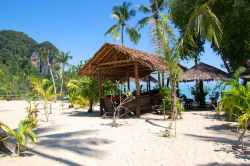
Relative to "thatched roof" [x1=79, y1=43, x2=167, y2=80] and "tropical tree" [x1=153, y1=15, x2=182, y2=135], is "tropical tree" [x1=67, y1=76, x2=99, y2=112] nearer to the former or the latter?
"thatched roof" [x1=79, y1=43, x2=167, y2=80]

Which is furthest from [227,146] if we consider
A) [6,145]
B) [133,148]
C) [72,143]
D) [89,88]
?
[89,88]

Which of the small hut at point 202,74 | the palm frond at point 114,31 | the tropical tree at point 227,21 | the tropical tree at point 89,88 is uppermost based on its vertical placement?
the palm frond at point 114,31

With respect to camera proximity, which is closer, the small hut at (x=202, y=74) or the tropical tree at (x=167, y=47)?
the tropical tree at (x=167, y=47)

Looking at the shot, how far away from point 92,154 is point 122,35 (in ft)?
76.9

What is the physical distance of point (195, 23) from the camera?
33.5 ft

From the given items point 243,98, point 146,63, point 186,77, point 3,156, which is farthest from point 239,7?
point 3,156

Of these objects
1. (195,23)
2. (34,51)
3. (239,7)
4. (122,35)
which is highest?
(34,51)

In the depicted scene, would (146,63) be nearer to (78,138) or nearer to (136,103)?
(136,103)

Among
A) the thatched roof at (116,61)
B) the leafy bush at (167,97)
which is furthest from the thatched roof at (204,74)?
the leafy bush at (167,97)

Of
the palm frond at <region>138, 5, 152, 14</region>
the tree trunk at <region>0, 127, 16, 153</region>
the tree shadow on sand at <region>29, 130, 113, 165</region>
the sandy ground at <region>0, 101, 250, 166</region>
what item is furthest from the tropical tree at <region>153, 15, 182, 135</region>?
the palm frond at <region>138, 5, 152, 14</region>

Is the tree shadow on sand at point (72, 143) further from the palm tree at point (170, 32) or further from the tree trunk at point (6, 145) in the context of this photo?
the palm tree at point (170, 32)

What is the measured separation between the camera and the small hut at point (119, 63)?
41.2 feet

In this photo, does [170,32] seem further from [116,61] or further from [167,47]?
[116,61]

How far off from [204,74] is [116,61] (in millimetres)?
5676
